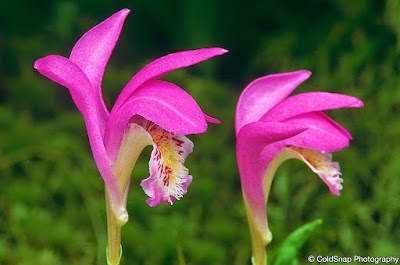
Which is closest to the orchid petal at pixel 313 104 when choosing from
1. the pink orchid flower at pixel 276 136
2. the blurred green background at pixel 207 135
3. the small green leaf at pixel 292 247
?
the pink orchid flower at pixel 276 136

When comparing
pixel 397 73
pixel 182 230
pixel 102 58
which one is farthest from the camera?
pixel 397 73

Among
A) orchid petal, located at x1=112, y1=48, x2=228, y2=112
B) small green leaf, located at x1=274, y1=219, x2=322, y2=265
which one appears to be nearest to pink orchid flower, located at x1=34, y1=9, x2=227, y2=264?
orchid petal, located at x1=112, y1=48, x2=228, y2=112

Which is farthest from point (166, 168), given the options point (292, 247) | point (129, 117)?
point (292, 247)

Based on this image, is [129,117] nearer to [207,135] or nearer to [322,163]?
[322,163]

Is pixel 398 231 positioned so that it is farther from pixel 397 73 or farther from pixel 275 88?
pixel 275 88

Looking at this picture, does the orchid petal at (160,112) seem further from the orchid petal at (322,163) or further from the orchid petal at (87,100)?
the orchid petal at (322,163)

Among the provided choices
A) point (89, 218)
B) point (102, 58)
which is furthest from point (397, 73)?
point (102, 58)
